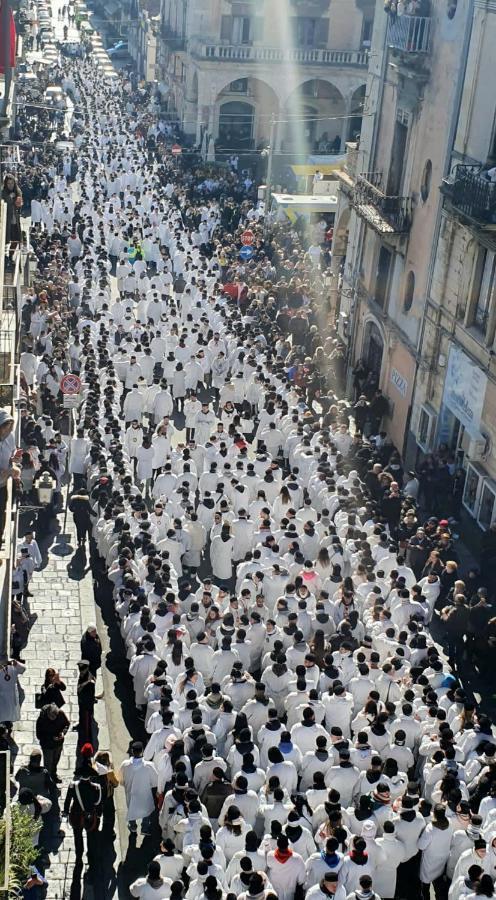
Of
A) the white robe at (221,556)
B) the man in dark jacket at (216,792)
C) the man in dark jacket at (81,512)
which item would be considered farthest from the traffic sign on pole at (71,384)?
the man in dark jacket at (216,792)

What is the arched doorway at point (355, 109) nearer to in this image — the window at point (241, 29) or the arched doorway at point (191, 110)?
the window at point (241, 29)

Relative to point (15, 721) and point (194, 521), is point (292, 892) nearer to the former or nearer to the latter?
point (15, 721)

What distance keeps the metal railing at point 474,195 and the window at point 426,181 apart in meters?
2.73

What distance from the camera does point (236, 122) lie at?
6244 centimetres

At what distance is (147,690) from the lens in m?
17.8

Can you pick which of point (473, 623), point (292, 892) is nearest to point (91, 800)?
point (292, 892)

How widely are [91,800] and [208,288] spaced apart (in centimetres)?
2372

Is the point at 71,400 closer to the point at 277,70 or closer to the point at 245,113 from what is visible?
the point at 277,70

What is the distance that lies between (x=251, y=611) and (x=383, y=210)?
46.5 feet

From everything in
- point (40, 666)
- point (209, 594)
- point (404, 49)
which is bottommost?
point (40, 666)

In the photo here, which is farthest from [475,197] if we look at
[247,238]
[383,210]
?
[247,238]

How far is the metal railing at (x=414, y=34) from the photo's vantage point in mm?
29094

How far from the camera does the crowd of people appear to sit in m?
15.0

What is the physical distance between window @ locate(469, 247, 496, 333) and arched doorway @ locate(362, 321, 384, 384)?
5.94 m
